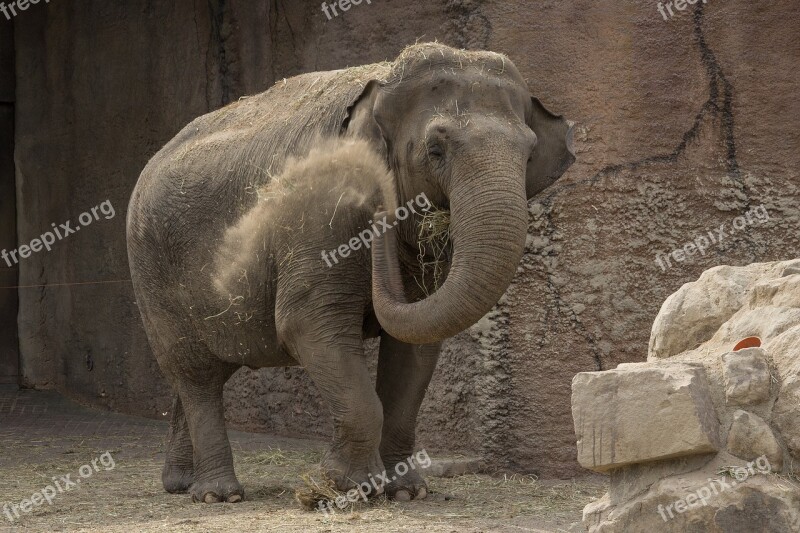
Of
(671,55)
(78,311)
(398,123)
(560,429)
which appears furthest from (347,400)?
(78,311)

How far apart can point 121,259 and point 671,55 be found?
5.95 meters

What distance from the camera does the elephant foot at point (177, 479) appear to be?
7664mm

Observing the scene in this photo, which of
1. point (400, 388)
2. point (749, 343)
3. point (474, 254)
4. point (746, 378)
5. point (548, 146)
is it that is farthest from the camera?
point (400, 388)

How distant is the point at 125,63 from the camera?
1206cm

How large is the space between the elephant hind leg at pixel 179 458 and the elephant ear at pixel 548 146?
8.96ft

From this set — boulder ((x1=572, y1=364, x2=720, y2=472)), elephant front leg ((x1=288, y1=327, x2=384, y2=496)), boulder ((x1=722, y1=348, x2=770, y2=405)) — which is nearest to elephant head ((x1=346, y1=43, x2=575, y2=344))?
elephant front leg ((x1=288, y1=327, x2=384, y2=496))
